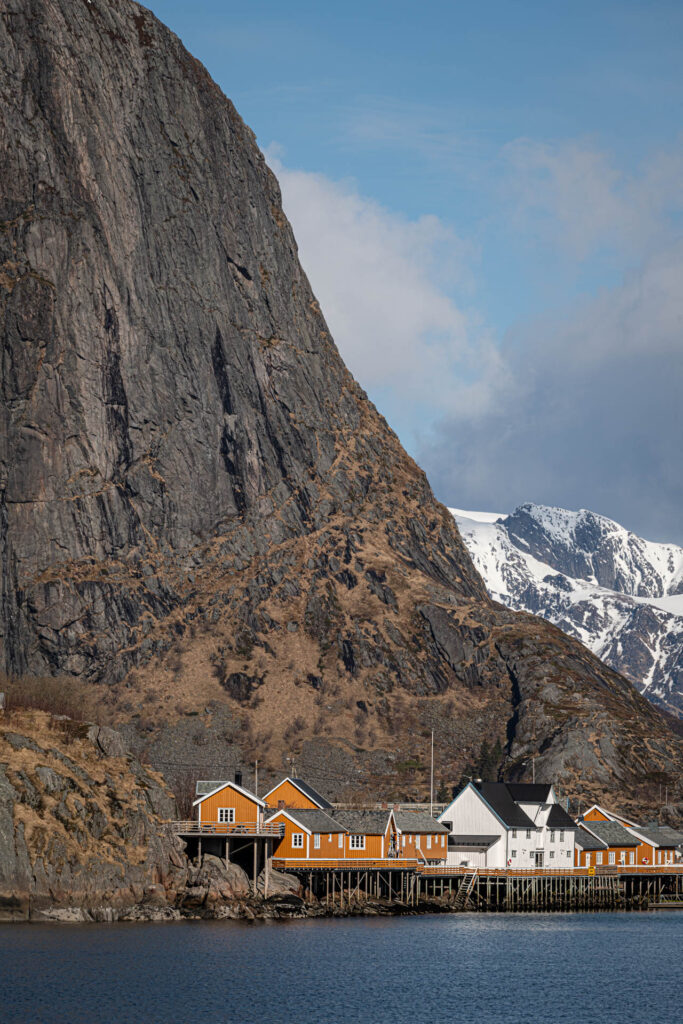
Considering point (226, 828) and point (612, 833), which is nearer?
point (226, 828)

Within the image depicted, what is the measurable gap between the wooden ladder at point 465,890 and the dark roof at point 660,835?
2939cm

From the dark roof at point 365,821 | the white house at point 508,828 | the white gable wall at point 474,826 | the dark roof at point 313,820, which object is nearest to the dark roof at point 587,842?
the white house at point 508,828

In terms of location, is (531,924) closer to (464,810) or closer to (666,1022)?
(464,810)

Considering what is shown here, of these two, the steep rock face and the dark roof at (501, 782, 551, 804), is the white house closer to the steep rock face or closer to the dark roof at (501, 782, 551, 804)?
the dark roof at (501, 782, 551, 804)

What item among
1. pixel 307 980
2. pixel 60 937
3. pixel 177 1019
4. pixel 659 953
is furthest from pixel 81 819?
pixel 659 953

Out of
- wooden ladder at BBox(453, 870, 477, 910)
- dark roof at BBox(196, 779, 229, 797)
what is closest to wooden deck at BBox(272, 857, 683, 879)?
wooden ladder at BBox(453, 870, 477, 910)

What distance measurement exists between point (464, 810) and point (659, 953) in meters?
38.7

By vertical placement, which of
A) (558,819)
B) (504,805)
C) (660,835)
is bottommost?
(660,835)

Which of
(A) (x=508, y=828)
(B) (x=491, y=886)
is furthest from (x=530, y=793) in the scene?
(B) (x=491, y=886)

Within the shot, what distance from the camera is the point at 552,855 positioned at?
161 meters

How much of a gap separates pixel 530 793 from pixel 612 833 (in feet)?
44.6

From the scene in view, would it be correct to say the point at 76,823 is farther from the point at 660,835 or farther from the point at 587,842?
the point at 660,835

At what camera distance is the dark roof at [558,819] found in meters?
161

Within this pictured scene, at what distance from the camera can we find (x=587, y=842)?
165m
